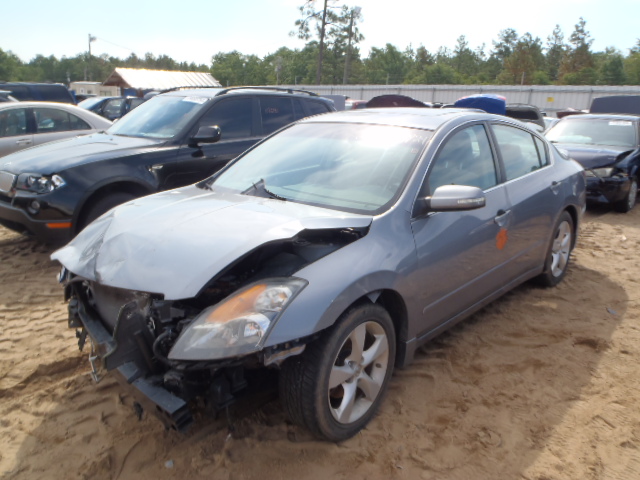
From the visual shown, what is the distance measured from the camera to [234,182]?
11.9ft

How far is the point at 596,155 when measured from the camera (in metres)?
8.22

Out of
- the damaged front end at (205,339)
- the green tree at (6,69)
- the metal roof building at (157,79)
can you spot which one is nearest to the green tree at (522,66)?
the metal roof building at (157,79)

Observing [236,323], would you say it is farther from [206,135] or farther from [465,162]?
[206,135]

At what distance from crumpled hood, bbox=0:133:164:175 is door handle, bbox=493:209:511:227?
12.2 ft

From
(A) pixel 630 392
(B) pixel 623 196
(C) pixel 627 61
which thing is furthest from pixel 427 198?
(C) pixel 627 61

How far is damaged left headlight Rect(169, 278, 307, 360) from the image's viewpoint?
85.3 inches

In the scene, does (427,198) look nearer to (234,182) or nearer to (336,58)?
(234,182)

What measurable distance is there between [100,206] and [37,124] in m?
3.76

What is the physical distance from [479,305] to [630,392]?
102 centimetres

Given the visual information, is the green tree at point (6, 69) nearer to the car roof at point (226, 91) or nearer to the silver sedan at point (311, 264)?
the car roof at point (226, 91)

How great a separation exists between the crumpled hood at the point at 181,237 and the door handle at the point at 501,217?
1.22 m

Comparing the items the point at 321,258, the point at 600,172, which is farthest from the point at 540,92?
the point at 321,258

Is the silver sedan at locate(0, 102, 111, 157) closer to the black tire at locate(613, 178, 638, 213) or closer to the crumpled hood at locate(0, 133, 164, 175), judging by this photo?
the crumpled hood at locate(0, 133, 164, 175)

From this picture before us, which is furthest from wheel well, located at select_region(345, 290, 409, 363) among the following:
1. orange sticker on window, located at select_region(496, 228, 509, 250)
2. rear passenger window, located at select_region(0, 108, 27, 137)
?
rear passenger window, located at select_region(0, 108, 27, 137)
